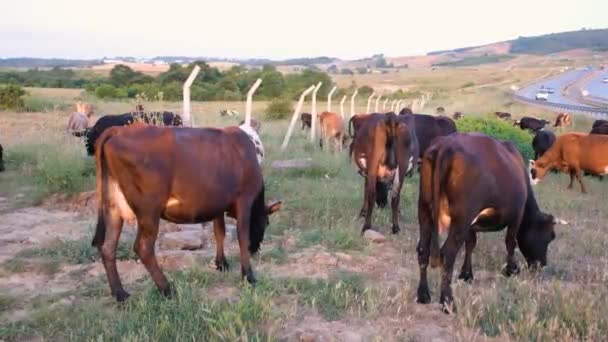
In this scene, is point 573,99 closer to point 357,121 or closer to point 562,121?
point 562,121

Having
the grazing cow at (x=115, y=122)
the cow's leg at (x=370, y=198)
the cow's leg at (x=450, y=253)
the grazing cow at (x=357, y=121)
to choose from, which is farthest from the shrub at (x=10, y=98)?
the cow's leg at (x=450, y=253)

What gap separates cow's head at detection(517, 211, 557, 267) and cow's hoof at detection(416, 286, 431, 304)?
67.2 inches

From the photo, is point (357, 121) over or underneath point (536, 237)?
over

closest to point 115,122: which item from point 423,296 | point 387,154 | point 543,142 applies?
point 387,154

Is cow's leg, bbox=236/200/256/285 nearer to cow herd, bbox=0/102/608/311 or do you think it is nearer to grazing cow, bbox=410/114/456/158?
cow herd, bbox=0/102/608/311

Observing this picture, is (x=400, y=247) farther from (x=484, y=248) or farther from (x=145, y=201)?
(x=145, y=201)

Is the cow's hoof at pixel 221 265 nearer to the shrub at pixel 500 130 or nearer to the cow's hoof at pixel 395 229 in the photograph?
the cow's hoof at pixel 395 229

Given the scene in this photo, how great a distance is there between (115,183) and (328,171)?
725 cm

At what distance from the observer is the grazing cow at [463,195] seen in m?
5.41

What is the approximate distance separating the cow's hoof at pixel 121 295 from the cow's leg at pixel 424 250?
2.56 metres

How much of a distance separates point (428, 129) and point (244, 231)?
6.79m

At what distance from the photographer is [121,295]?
5406 millimetres

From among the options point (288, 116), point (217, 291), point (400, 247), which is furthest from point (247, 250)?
point (288, 116)

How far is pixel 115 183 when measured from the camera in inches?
216
